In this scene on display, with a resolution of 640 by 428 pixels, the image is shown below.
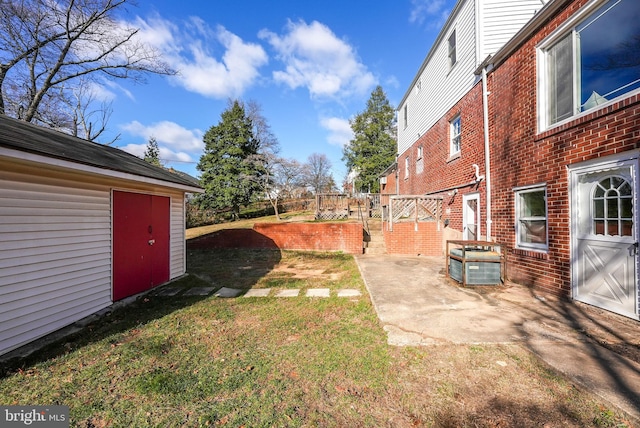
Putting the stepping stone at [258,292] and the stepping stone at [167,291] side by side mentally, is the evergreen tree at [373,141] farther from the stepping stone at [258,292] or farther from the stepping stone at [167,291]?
the stepping stone at [167,291]

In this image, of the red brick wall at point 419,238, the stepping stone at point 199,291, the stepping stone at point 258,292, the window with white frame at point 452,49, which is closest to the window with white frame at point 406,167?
the window with white frame at point 452,49

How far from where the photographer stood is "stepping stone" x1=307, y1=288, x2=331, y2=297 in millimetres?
5409

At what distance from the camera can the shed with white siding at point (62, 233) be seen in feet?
11.1

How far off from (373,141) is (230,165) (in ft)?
55.3

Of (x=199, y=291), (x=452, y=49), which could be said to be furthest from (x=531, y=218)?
(x=199, y=291)

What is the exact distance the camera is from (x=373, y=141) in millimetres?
30531

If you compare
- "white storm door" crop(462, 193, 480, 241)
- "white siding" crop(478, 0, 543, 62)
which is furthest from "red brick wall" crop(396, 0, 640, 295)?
"white siding" crop(478, 0, 543, 62)

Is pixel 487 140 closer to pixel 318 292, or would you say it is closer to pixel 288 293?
pixel 318 292

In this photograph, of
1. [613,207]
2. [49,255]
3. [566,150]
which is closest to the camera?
[49,255]

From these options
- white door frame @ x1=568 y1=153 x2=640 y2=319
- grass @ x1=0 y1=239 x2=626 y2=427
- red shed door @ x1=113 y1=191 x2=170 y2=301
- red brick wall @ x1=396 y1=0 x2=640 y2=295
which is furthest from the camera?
red shed door @ x1=113 y1=191 x2=170 y2=301

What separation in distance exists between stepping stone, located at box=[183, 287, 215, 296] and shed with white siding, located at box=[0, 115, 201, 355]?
0.96m

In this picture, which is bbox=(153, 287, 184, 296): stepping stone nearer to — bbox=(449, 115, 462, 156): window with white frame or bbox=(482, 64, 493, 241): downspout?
bbox=(482, 64, 493, 241): downspout

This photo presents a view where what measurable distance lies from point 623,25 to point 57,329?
9672 mm

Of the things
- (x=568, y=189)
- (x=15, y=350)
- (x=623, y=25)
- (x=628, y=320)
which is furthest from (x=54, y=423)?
(x=623, y=25)
